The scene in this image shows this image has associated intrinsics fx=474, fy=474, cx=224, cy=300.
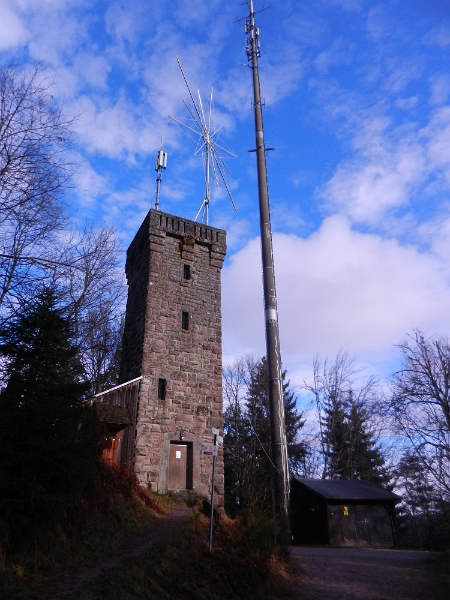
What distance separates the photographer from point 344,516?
19375 millimetres

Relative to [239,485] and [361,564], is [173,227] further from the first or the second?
[239,485]

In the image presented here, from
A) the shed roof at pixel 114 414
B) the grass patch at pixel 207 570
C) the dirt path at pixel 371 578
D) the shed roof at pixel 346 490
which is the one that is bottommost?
the dirt path at pixel 371 578

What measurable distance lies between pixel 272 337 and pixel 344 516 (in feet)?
36.2

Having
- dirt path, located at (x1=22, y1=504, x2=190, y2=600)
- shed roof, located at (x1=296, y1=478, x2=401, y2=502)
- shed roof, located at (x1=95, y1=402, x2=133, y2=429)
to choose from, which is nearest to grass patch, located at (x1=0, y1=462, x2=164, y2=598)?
dirt path, located at (x1=22, y1=504, x2=190, y2=600)

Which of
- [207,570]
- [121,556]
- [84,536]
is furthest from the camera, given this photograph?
[84,536]

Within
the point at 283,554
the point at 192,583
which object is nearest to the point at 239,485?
the point at 283,554

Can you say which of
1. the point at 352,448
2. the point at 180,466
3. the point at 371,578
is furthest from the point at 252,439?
the point at 371,578

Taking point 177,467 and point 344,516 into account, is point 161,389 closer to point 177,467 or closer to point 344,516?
point 177,467

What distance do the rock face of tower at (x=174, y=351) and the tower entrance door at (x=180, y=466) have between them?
1.3 inches

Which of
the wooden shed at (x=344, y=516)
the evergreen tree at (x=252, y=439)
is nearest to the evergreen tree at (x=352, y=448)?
the evergreen tree at (x=252, y=439)

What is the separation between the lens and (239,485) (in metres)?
27.4

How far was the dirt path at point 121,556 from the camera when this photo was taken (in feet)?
21.6

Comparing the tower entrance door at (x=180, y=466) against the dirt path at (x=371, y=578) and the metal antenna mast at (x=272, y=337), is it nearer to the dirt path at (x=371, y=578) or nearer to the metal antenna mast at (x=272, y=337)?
the dirt path at (x=371, y=578)

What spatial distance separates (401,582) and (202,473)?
781 cm
